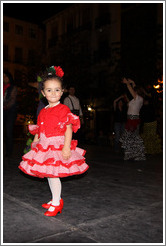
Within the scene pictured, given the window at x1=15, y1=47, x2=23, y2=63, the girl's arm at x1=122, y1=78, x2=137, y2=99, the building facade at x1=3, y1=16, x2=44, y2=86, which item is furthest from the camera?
the window at x1=15, y1=47, x2=23, y2=63

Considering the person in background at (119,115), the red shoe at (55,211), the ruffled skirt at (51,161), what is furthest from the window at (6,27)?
the red shoe at (55,211)

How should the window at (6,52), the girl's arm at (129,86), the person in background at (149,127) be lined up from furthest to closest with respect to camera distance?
the window at (6,52)
the person in background at (149,127)
the girl's arm at (129,86)

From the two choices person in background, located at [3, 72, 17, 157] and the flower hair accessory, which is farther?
person in background, located at [3, 72, 17, 157]

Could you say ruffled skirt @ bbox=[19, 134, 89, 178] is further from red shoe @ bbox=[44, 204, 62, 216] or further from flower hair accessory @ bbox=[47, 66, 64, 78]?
flower hair accessory @ bbox=[47, 66, 64, 78]

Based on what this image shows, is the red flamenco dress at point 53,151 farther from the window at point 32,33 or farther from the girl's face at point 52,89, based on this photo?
the window at point 32,33

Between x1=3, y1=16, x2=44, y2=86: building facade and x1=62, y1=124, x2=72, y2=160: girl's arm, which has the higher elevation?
x1=3, y1=16, x2=44, y2=86: building facade

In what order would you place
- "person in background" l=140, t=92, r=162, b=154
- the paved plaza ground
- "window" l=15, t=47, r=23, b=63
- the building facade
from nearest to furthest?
the paved plaza ground → "person in background" l=140, t=92, r=162, b=154 → the building facade → "window" l=15, t=47, r=23, b=63

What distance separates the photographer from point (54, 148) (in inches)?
117

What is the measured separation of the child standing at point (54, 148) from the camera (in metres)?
2.91

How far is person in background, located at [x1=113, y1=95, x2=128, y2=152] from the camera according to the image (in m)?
9.09

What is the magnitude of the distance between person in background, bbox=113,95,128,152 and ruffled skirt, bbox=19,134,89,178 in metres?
6.08

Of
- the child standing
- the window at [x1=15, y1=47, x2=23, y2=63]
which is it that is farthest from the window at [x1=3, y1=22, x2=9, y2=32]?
the child standing

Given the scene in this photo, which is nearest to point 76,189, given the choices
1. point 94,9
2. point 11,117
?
point 11,117

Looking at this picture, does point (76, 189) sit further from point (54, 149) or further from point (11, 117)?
point (11, 117)
